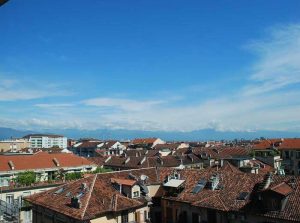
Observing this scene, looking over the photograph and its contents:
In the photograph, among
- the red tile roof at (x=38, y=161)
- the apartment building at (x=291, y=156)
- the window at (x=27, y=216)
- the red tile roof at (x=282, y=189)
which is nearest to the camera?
the red tile roof at (x=282, y=189)

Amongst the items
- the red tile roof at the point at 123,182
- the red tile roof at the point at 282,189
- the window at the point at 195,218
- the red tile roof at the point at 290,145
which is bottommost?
the window at the point at 195,218

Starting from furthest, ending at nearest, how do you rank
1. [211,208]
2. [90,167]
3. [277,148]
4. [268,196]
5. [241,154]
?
[241,154]
[277,148]
[90,167]
[211,208]
[268,196]

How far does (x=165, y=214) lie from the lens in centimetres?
4166

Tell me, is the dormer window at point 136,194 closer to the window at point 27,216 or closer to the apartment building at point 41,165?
the window at point 27,216

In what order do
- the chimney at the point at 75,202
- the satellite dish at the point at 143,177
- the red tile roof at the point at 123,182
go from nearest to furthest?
the chimney at the point at 75,202 < the red tile roof at the point at 123,182 < the satellite dish at the point at 143,177

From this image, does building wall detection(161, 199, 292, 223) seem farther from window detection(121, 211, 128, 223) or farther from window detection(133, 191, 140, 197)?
window detection(121, 211, 128, 223)

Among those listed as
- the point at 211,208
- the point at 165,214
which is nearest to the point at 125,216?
the point at 165,214

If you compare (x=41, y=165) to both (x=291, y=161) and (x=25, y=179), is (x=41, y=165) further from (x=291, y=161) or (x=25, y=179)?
(x=291, y=161)

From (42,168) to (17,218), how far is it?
800 inches

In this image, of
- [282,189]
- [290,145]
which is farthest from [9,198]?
[290,145]

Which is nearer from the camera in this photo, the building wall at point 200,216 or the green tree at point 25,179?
the building wall at point 200,216

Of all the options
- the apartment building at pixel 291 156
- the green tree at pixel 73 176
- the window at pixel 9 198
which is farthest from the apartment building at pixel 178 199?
the apartment building at pixel 291 156

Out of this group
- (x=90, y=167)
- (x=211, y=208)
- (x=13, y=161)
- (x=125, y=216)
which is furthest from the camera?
(x=90, y=167)

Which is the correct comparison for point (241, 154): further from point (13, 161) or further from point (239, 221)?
point (239, 221)
